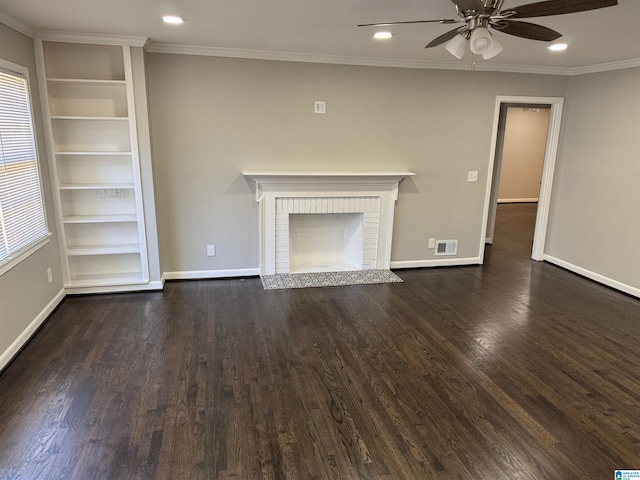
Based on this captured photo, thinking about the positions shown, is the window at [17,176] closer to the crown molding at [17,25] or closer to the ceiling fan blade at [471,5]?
the crown molding at [17,25]

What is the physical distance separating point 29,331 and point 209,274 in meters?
1.80

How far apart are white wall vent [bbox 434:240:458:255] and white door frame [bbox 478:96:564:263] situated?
382 millimetres

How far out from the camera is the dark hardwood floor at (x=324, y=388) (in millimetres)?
2131

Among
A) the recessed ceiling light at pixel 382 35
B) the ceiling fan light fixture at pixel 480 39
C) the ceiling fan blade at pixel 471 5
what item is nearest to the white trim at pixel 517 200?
the recessed ceiling light at pixel 382 35

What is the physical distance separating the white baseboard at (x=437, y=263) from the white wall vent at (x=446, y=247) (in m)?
0.09

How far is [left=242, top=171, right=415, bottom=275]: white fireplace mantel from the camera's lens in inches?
179

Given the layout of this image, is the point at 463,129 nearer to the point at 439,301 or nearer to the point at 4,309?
the point at 439,301

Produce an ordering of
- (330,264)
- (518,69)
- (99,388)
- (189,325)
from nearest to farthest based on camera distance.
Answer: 1. (99,388)
2. (189,325)
3. (518,69)
4. (330,264)

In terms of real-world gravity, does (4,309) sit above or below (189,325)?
above

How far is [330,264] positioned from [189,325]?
6.76ft

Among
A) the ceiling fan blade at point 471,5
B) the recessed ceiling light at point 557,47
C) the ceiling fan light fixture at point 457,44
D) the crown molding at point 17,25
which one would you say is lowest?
the ceiling fan light fixture at point 457,44

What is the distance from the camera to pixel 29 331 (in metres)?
3.27

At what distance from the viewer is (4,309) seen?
292 centimetres

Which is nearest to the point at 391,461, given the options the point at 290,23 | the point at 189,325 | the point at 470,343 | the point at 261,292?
the point at 470,343
